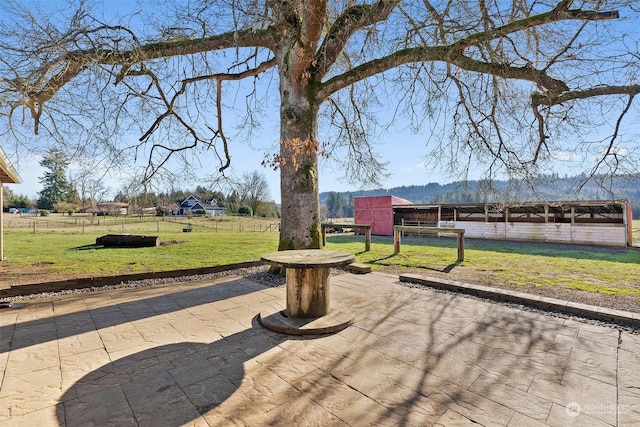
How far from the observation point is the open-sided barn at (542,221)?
14180 millimetres

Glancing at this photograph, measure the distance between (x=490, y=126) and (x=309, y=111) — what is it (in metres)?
3.70

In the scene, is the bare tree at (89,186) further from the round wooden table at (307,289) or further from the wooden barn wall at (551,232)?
the wooden barn wall at (551,232)

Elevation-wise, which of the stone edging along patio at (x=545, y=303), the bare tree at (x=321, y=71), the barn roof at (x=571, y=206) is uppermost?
the bare tree at (x=321, y=71)

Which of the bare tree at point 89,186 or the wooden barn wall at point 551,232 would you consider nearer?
the bare tree at point 89,186

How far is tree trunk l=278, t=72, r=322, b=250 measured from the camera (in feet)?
17.7

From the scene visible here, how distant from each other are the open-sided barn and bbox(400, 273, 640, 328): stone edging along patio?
9212mm

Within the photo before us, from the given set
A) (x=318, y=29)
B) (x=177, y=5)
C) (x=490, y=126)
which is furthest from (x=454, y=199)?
(x=177, y=5)

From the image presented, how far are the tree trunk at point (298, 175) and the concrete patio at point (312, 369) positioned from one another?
78.4 inches

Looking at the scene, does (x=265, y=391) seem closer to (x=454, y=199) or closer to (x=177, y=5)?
(x=454, y=199)

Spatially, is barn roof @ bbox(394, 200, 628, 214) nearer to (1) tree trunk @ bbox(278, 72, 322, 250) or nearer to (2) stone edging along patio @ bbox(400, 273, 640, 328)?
(2) stone edging along patio @ bbox(400, 273, 640, 328)

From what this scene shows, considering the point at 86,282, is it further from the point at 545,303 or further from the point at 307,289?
the point at 545,303

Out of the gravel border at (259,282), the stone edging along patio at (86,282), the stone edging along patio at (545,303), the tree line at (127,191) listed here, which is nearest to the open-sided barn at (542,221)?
the stone edging along patio at (545,303)

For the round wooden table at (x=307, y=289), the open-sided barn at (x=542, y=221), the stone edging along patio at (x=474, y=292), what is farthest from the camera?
the open-sided barn at (x=542, y=221)

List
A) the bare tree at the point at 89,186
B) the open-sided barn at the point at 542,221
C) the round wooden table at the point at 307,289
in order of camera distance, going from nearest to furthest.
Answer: the round wooden table at the point at 307,289, the bare tree at the point at 89,186, the open-sided barn at the point at 542,221
